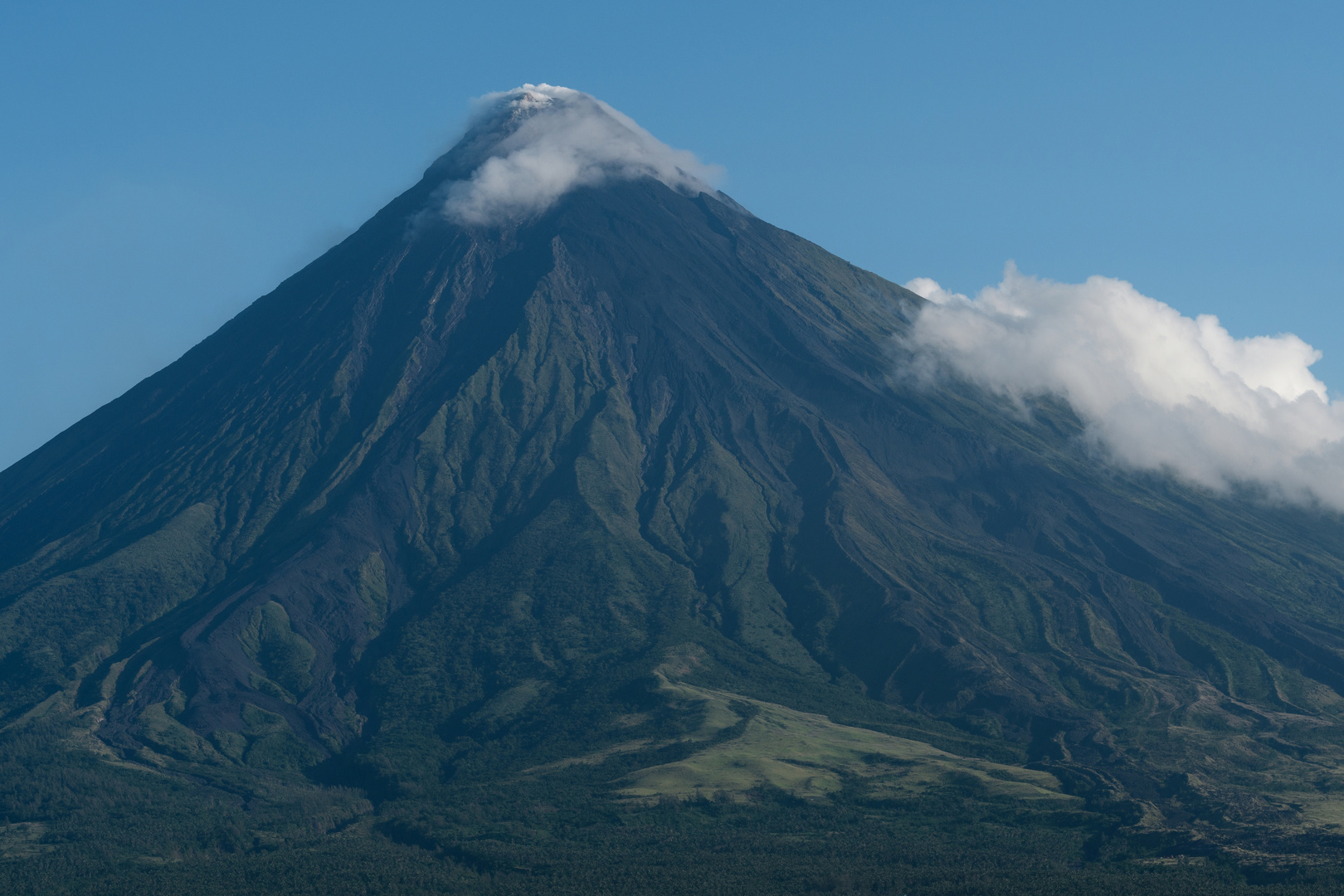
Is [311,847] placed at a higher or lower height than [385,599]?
lower

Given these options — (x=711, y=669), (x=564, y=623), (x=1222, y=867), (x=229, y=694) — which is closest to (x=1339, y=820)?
(x=1222, y=867)

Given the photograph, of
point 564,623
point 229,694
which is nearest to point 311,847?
point 229,694

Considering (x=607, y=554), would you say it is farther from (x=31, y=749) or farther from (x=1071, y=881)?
(x=1071, y=881)

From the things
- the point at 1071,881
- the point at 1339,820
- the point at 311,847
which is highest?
the point at 311,847

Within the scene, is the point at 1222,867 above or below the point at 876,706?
below

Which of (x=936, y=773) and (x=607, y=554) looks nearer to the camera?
(x=936, y=773)

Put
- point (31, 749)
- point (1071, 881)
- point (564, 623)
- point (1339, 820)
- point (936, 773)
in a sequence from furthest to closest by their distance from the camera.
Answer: point (564, 623), point (31, 749), point (936, 773), point (1339, 820), point (1071, 881)

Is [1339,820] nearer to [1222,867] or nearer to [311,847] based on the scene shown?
[1222,867]

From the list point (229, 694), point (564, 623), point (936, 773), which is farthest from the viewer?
point (564, 623)

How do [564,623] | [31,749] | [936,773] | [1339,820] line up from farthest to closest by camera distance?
1. [564,623]
2. [31,749]
3. [936,773]
4. [1339,820]
